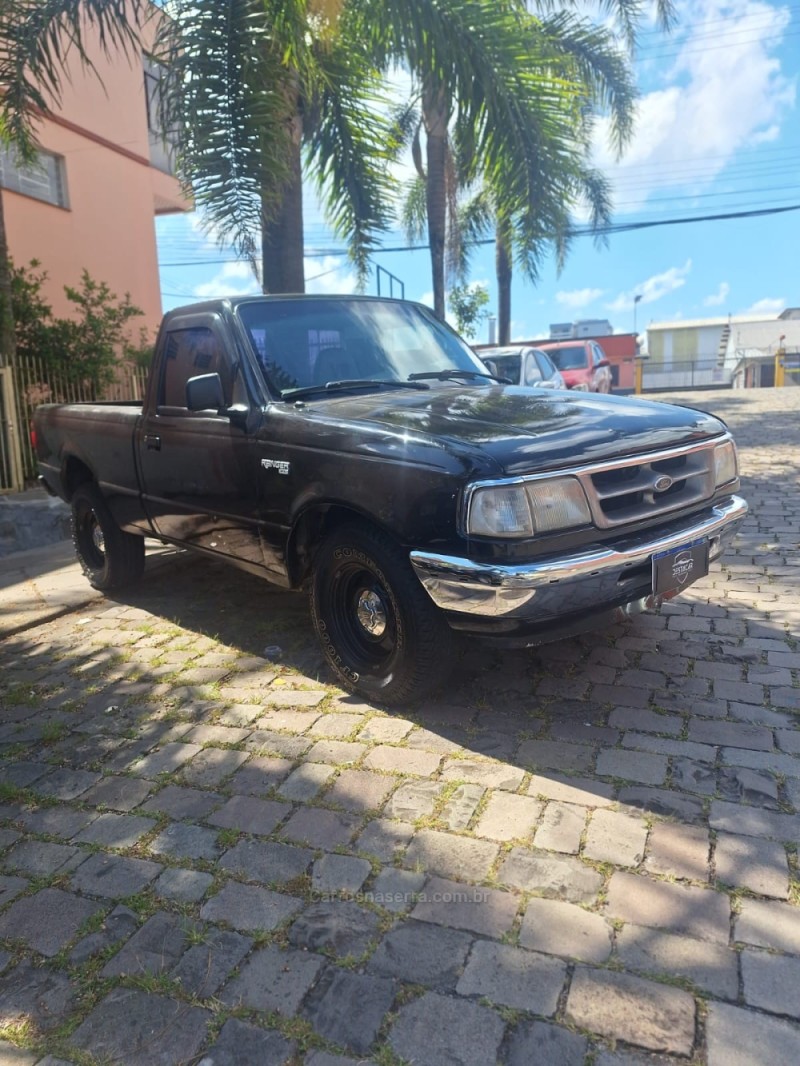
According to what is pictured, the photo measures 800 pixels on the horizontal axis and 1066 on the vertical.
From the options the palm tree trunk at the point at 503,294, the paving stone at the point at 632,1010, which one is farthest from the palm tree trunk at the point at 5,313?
the palm tree trunk at the point at 503,294

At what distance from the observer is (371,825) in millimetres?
2848

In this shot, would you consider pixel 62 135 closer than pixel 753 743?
No

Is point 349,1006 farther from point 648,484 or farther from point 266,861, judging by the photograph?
point 648,484

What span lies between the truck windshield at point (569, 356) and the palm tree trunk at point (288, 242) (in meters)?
10.5

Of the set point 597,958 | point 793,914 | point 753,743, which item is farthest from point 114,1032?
point 753,743

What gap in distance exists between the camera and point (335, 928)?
237 cm

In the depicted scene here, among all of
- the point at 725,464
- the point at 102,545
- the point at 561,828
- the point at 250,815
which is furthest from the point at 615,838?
the point at 102,545

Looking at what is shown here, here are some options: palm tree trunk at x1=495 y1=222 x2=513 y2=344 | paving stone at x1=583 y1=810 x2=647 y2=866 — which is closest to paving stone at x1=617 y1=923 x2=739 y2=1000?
paving stone at x1=583 y1=810 x2=647 y2=866

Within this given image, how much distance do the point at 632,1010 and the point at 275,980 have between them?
3.00 feet

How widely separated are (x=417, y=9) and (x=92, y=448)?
5.64 m

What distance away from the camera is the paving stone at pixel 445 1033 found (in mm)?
1921

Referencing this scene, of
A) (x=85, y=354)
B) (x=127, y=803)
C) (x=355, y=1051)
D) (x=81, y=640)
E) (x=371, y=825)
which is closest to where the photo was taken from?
(x=355, y=1051)

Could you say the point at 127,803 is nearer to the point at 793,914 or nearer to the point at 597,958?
the point at 597,958

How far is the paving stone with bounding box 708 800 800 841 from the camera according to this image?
266 cm
